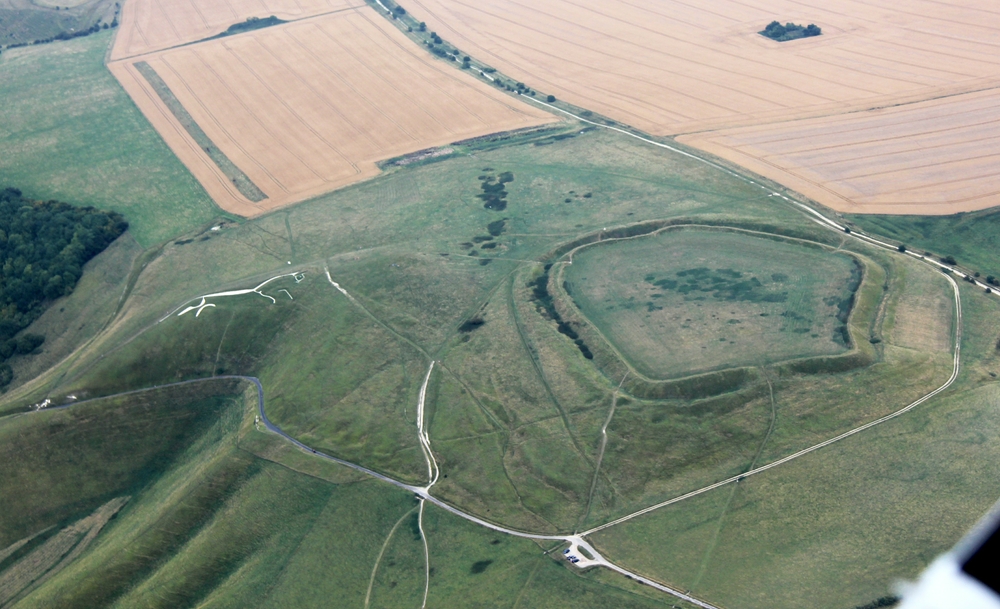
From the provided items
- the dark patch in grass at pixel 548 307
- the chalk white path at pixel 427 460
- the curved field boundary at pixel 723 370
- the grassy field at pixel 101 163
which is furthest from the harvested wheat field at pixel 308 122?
the chalk white path at pixel 427 460

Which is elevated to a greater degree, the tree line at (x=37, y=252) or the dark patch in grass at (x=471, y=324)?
the dark patch in grass at (x=471, y=324)

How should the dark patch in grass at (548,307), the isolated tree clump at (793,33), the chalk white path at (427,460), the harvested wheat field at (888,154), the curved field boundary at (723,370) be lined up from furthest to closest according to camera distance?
the isolated tree clump at (793,33) < the harvested wheat field at (888,154) < the dark patch in grass at (548,307) < the curved field boundary at (723,370) < the chalk white path at (427,460)

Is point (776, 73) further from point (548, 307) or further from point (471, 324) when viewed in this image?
point (471, 324)

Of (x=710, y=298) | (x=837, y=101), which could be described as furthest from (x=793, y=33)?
(x=710, y=298)

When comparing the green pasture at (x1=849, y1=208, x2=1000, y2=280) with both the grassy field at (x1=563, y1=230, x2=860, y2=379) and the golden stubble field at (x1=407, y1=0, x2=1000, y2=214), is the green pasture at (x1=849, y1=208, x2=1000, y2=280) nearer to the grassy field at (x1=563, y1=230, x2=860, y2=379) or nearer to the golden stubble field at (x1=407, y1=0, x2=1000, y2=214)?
the golden stubble field at (x1=407, y1=0, x2=1000, y2=214)

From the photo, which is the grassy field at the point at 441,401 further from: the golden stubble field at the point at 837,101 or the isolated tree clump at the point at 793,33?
the isolated tree clump at the point at 793,33

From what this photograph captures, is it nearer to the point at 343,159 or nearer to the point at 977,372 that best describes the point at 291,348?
the point at 343,159
